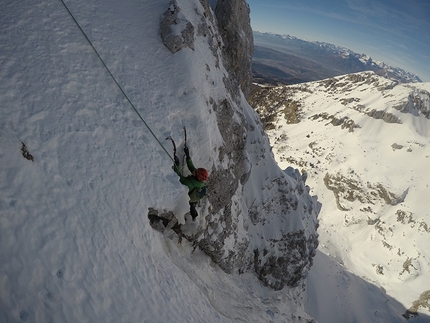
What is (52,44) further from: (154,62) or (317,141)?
(317,141)

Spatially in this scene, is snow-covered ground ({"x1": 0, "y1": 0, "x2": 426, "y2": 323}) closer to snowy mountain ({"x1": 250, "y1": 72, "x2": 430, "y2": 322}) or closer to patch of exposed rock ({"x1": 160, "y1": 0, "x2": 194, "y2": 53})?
patch of exposed rock ({"x1": 160, "y1": 0, "x2": 194, "y2": 53})

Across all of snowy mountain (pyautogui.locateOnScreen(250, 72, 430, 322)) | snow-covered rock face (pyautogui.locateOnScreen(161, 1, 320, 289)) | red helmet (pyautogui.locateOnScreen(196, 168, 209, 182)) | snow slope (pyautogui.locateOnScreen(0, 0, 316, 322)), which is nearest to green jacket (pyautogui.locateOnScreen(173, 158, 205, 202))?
red helmet (pyautogui.locateOnScreen(196, 168, 209, 182))

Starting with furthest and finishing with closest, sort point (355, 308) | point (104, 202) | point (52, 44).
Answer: point (355, 308), point (52, 44), point (104, 202)

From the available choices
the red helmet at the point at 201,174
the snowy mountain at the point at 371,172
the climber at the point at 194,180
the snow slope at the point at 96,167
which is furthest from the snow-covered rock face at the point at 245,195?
the snowy mountain at the point at 371,172

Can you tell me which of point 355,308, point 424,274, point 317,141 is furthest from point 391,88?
point 355,308

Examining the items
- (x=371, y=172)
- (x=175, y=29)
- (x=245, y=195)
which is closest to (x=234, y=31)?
(x=175, y=29)

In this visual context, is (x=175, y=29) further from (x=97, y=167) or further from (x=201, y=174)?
(x=97, y=167)

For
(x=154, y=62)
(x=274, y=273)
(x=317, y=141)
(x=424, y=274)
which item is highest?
(x=154, y=62)
